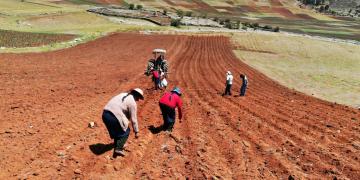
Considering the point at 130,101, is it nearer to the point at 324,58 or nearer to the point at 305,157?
the point at 305,157

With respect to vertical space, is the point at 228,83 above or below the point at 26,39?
below

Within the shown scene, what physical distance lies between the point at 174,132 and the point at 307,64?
3429cm

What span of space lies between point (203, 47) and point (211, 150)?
40601mm

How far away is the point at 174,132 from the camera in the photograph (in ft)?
47.0

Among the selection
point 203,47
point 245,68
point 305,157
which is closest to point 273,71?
point 245,68

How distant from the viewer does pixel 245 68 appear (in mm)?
37938

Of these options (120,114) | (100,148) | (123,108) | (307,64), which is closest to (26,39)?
(307,64)

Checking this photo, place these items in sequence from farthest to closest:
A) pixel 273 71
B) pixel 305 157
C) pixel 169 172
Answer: pixel 273 71 < pixel 305 157 < pixel 169 172

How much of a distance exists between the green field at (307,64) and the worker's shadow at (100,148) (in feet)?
59.6

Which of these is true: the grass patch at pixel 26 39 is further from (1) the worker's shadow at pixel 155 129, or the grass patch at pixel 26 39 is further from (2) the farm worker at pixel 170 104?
(2) the farm worker at pixel 170 104

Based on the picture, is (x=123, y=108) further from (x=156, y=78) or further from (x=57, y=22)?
(x=57, y=22)

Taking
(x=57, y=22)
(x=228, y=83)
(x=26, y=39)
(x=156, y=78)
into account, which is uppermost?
(x=57, y=22)

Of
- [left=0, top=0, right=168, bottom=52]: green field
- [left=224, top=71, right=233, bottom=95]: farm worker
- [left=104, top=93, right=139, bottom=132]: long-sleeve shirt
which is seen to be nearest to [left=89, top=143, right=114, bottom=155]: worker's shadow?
[left=104, top=93, right=139, bottom=132]: long-sleeve shirt

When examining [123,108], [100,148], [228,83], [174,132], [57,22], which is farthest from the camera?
[57,22]
